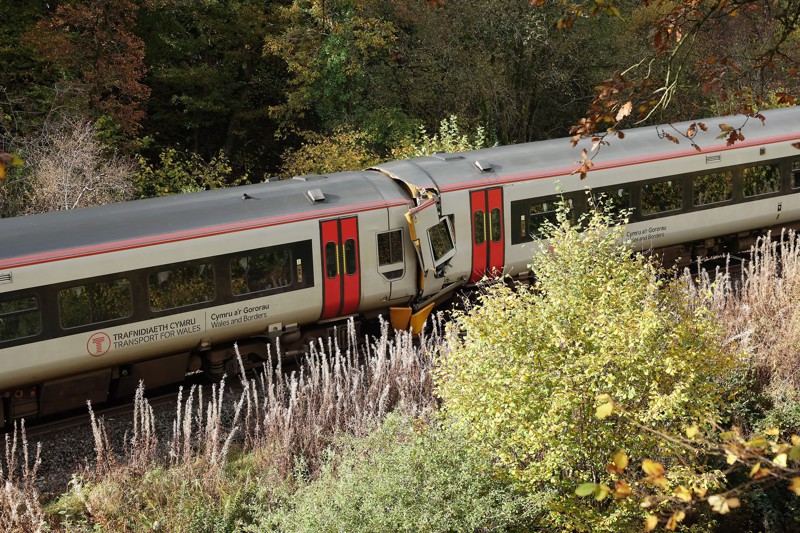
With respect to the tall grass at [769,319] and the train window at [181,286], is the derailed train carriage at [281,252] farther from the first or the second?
the tall grass at [769,319]

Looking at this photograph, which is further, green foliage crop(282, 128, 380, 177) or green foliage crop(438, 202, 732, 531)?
green foliage crop(282, 128, 380, 177)

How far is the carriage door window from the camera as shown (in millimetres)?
13844

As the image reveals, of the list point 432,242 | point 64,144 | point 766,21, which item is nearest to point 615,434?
point 432,242

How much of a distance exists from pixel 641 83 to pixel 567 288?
2532mm

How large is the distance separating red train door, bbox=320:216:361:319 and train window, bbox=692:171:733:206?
6.97 metres

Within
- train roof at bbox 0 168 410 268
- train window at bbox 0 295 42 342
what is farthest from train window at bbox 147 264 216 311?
train window at bbox 0 295 42 342

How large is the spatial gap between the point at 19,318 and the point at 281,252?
140 inches

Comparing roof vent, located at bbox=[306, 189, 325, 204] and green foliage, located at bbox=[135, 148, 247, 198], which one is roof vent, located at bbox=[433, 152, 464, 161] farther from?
green foliage, located at bbox=[135, 148, 247, 198]

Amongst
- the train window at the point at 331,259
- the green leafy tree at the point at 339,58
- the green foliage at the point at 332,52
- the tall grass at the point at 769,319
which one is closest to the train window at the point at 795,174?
the tall grass at the point at 769,319

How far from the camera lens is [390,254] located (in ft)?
45.7

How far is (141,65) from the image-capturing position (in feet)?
75.1

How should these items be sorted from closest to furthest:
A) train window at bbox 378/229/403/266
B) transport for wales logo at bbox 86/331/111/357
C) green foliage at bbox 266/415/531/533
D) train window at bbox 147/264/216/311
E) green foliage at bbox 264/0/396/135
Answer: green foliage at bbox 266/415/531/533
transport for wales logo at bbox 86/331/111/357
train window at bbox 147/264/216/311
train window at bbox 378/229/403/266
green foliage at bbox 264/0/396/135

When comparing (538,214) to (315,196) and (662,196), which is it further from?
(315,196)

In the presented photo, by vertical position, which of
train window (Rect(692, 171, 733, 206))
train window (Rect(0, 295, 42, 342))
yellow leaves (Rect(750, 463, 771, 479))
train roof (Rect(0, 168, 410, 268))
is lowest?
train window (Rect(0, 295, 42, 342))
